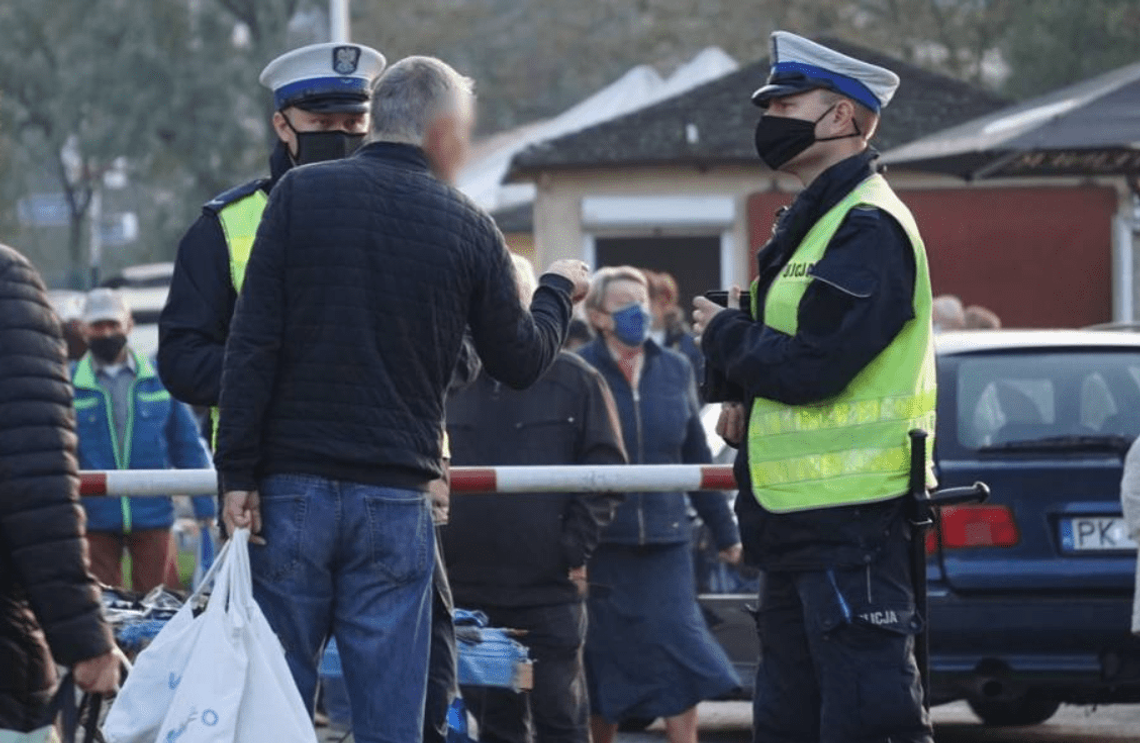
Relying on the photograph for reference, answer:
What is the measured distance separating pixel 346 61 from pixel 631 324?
3.17 meters

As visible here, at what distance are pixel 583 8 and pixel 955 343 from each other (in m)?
62.3

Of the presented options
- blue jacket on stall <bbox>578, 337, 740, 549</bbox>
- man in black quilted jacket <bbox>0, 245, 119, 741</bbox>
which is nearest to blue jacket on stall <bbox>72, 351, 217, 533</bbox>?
blue jacket on stall <bbox>578, 337, 740, 549</bbox>

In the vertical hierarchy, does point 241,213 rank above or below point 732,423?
above

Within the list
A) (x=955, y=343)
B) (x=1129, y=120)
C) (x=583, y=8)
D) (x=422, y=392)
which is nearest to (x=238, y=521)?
(x=422, y=392)

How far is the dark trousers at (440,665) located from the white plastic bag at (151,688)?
2.41 feet

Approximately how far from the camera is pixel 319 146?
21.7ft

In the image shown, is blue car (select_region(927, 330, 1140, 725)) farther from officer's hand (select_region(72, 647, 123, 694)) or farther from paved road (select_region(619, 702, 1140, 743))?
officer's hand (select_region(72, 647, 123, 694))

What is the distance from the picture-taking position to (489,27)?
74.6 meters

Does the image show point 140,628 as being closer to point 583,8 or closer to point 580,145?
point 580,145

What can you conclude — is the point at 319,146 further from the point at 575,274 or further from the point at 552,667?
the point at 552,667

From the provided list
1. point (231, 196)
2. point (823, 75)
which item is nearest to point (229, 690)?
point (231, 196)

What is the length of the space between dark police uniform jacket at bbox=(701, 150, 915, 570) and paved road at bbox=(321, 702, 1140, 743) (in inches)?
173

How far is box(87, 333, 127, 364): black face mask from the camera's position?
40.5ft

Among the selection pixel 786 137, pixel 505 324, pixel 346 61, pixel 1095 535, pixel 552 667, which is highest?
pixel 346 61
